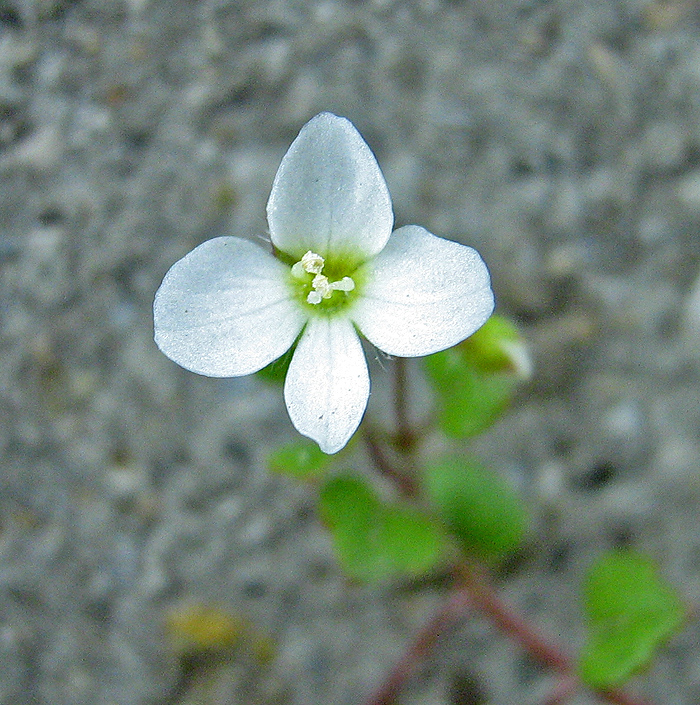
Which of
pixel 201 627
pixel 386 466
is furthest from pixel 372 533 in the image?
pixel 201 627

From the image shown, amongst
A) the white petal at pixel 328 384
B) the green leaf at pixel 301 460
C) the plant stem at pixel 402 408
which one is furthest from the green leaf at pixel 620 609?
the white petal at pixel 328 384

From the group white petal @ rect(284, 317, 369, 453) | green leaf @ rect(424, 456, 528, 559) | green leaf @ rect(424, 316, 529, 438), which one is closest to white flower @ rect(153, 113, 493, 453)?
white petal @ rect(284, 317, 369, 453)

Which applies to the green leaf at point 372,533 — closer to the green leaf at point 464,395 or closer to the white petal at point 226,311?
the green leaf at point 464,395

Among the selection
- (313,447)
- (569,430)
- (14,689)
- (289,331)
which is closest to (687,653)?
(569,430)

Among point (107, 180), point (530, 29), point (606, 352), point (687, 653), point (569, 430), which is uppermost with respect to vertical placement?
point (530, 29)

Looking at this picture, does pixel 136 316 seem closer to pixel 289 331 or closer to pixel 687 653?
pixel 289 331

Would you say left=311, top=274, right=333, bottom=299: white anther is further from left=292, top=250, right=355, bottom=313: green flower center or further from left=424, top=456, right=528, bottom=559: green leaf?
left=424, top=456, right=528, bottom=559: green leaf
